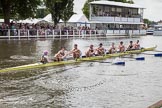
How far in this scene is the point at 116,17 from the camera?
8131 cm

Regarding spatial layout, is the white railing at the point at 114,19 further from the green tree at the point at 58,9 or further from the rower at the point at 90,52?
the rower at the point at 90,52

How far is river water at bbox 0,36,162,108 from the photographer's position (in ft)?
55.6

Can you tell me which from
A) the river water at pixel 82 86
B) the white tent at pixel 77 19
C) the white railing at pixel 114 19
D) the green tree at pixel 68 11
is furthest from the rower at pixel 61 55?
the white tent at pixel 77 19

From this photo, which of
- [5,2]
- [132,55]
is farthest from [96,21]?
[132,55]

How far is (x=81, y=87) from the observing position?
20.5 m

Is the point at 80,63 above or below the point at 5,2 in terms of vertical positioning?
below

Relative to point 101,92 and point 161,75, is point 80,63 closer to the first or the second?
point 161,75

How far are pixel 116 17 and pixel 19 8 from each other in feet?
99.2

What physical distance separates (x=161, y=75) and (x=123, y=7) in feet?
200

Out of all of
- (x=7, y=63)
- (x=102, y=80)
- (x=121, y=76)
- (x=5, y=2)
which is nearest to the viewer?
(x=102, y=80)

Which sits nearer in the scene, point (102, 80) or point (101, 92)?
point (101, 92)

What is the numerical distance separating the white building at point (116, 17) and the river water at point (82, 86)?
46.7 m

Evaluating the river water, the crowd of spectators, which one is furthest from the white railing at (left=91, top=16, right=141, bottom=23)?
the river water

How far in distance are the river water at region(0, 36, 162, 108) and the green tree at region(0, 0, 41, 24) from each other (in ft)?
80.8
